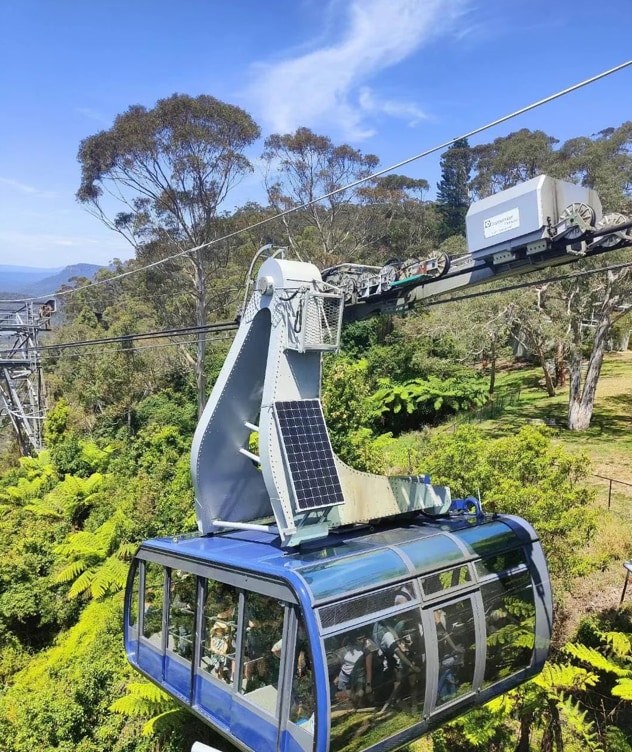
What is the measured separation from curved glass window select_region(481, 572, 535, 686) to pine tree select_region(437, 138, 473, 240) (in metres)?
44.4

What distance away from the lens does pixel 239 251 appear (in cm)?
3575

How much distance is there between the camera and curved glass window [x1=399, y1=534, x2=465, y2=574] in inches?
211

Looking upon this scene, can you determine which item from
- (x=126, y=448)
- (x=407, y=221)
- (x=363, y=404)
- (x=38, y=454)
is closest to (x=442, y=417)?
(x=363, y=404)

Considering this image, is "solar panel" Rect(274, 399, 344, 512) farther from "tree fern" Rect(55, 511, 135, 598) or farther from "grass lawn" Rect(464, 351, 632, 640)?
"tree fern" Rect(55, 511, 135, 598)

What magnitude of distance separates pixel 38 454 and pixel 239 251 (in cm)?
1690

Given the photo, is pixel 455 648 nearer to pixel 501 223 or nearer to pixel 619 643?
pixel 619 643

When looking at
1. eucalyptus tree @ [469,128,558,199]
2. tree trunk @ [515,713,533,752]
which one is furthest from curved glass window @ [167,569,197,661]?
eucalyptus tree @ [469,128,558,199]

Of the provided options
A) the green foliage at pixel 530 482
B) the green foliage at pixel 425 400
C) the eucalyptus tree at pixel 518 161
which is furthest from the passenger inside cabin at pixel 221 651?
the eucalyptus tree at pixel 518 161

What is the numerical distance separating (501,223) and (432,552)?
3185 millimetres

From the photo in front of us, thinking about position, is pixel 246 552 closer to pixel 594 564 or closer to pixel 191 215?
pixel 594 564

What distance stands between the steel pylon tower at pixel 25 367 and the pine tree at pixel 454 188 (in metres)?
32.3

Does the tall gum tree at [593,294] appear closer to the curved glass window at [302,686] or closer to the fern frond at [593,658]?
the fern frond at [593,658]

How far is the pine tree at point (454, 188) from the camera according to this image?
4950 centimetres

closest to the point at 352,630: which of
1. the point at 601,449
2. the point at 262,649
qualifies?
the point at 262,649
